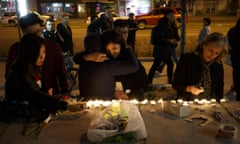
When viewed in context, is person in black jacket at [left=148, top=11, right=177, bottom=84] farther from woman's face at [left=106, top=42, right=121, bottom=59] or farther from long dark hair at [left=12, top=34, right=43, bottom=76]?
long dark hair at [left=12, top=34, right=43, bottom=76]

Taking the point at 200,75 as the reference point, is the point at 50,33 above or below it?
above

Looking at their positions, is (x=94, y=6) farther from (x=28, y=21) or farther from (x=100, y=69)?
(x=100, y=69)

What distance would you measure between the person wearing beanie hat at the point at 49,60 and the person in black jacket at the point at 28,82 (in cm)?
91

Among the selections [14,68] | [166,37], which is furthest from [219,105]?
[166,37]

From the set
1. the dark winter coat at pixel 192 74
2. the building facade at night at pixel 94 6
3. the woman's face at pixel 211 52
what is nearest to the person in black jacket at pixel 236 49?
the dark winter coat at pixel 192 74

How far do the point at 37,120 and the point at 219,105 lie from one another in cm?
182

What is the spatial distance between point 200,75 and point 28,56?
1900 mm

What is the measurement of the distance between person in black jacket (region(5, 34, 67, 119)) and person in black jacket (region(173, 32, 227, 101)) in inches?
59.4

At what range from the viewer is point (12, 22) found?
1096 inches

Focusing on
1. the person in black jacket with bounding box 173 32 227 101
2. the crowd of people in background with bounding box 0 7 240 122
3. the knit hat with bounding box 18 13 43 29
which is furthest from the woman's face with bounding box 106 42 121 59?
the knit hat with bounding box 18 13 43 29

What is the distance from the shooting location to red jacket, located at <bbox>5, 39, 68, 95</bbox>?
377 cm

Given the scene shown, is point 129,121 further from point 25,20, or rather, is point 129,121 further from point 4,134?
point 25,20

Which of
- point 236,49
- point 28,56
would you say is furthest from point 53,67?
point 236,49

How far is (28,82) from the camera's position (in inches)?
105
